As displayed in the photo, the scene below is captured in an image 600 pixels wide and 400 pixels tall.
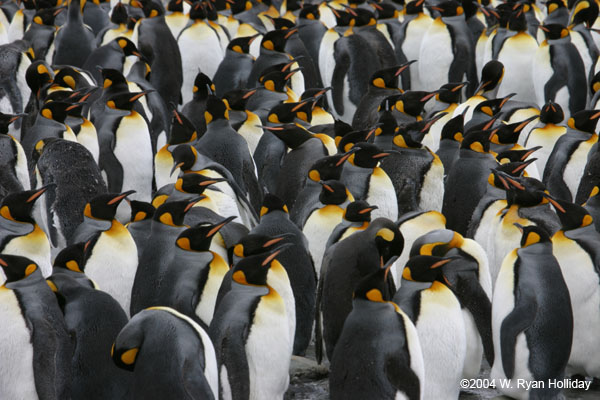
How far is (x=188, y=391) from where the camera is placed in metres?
3.17

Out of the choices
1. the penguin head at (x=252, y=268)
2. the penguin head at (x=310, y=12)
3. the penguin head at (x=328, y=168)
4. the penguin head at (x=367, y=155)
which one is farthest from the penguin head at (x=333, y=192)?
the penguin head at (x=310, y=12)

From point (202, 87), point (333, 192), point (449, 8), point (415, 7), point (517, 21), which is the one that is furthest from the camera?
point (415, 7)

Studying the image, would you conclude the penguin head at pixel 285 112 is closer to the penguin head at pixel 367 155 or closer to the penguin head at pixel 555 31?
the penguin head at pixel 367 155

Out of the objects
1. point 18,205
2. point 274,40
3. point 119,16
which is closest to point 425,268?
point 18,205

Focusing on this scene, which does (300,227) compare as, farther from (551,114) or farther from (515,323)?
(551,114)

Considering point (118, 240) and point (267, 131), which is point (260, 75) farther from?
point (118, 240)

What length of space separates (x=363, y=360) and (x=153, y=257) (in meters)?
1.39

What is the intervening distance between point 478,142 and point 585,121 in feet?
3.41

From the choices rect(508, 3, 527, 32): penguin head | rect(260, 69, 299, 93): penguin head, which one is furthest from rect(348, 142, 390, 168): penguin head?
rect(508, 3, 527, 32): penguin head

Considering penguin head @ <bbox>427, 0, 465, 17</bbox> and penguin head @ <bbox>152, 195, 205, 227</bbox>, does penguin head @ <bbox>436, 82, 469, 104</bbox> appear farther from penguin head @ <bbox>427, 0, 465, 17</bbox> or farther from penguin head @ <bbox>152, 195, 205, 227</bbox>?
penguin head @ <bbox>152, 195, 205, 227</bbox>

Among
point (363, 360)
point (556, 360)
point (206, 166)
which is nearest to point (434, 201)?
point (206, 166)

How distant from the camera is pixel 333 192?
5066 millimetres

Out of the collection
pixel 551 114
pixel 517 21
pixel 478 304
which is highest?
pixel 517 21

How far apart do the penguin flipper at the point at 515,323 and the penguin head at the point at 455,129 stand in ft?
8.03
